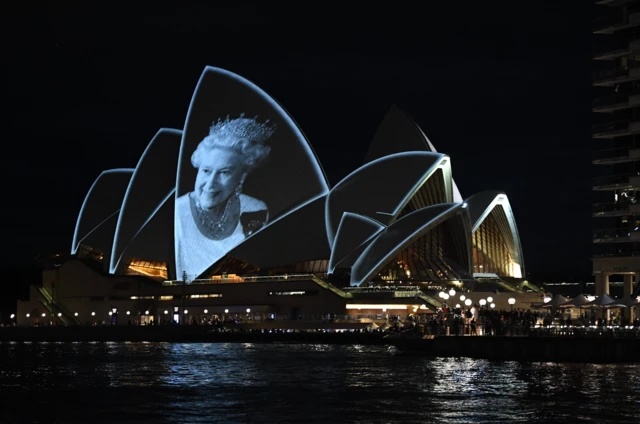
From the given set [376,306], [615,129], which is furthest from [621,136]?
[376,306]

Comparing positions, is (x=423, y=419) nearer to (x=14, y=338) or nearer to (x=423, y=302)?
(x=423, y=302)

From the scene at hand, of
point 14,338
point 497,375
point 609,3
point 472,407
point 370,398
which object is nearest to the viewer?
point 472,407

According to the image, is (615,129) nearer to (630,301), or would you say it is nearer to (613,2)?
(613,2)

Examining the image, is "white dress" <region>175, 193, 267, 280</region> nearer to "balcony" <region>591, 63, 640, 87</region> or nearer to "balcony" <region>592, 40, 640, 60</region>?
"balcony" <region>591, 63, 640, 87</region>

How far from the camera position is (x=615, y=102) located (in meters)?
50.9

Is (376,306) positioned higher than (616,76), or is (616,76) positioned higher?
(616,76)

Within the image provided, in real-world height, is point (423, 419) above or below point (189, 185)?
below

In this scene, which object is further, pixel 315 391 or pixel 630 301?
pixel 630 301

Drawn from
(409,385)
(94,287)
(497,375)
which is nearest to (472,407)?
(409,385)

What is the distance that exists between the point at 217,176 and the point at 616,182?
33.6 m

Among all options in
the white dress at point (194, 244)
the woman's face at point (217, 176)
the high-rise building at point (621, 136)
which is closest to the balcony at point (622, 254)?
the high-rise building at point (621, 136)

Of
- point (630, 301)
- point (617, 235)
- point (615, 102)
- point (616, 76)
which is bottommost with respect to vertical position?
point (630, 301)

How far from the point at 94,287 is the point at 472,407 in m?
58.5

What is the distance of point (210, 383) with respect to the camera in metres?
32.8
